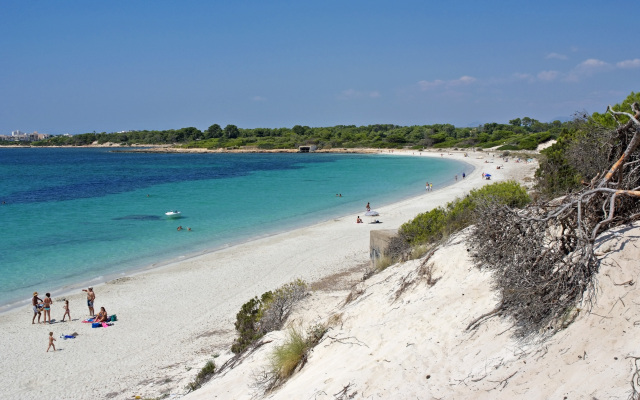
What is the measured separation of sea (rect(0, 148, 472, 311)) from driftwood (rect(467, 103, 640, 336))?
1568 centimetres

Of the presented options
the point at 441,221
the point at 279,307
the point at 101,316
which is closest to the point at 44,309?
the point at 101,316

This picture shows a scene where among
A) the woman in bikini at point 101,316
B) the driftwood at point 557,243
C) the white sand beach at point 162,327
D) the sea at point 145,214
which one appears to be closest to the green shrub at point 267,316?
the white sand beach at point 162,327

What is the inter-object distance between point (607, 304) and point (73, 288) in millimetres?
17105

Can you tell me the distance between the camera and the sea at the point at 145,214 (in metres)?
19.8

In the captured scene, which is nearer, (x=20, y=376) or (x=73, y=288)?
(x=20, y=376)

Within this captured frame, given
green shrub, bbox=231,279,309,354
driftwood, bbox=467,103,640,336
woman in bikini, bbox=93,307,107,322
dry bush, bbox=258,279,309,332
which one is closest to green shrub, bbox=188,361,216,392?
green shrub, bbox=231,279,309,354

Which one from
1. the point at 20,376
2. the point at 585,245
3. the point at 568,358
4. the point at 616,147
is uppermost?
the point at 616,147

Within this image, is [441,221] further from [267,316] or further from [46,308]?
[46,308]

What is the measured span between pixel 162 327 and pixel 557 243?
10886mm

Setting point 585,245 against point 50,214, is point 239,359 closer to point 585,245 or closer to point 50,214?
A: point 585,245

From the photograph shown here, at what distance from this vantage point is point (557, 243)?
546 centimetres

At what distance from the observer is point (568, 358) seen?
4.35m

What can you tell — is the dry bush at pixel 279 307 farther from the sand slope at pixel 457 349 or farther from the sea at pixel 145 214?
the sea at pixel 145 214

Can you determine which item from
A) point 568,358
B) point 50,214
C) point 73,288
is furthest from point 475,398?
point 50,214
